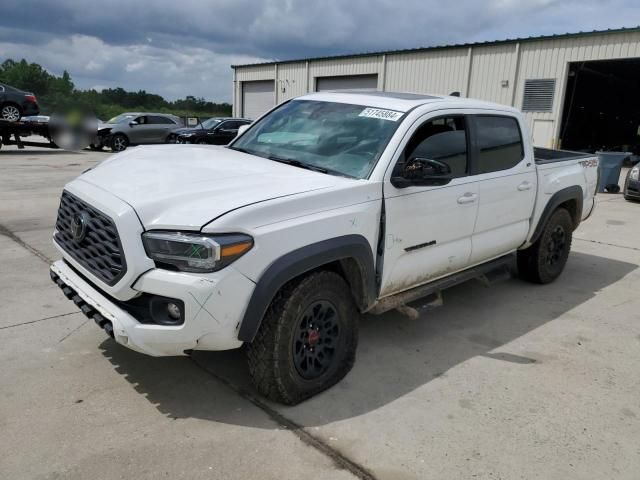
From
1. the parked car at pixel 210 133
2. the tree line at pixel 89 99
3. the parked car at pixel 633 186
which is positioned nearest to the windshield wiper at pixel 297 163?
the parked car at pixel 633 186

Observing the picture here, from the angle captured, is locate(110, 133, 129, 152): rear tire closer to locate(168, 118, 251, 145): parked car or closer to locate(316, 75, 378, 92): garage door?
locate(168, 118, 251, 145): parked car

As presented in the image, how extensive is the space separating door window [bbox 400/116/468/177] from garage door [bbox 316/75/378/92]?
21.3 m

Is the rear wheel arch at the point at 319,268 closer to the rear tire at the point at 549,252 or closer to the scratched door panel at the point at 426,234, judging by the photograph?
the scratched door panel at the point at 426,234

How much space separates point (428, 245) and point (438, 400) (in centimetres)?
111

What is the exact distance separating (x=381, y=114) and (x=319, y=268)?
4.45ft

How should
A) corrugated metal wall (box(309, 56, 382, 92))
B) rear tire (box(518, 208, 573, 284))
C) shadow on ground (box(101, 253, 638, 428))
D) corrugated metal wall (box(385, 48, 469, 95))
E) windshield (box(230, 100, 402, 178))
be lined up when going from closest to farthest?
shadow on ground (box(101, 253, 638, 428))
windshield (box(230, 100, 402, 178))
rear tire (box(518, 208, 573, 284))
corrugated metal wall (box(385, 48, 469, 95))
corrugated metal wall (box(309, 56, 382, 92))

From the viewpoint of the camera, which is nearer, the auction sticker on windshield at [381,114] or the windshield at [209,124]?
the auction sticker on windshield at [381,114]

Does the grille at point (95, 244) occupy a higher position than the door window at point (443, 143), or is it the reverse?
the door window at point (443, 143)

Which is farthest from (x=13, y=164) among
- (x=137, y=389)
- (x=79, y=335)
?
(x=137, y=389)

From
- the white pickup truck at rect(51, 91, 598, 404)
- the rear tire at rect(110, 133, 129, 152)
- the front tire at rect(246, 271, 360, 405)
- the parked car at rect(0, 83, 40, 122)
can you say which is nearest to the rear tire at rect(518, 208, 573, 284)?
the white pickup truck at rect(51, 91, 598, 404)

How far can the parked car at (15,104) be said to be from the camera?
58.1 feet

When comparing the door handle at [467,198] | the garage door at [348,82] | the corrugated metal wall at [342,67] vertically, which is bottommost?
the door handle at [467,198]

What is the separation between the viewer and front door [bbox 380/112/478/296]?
369 centimetres

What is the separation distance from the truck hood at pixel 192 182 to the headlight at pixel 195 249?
0.19ft
